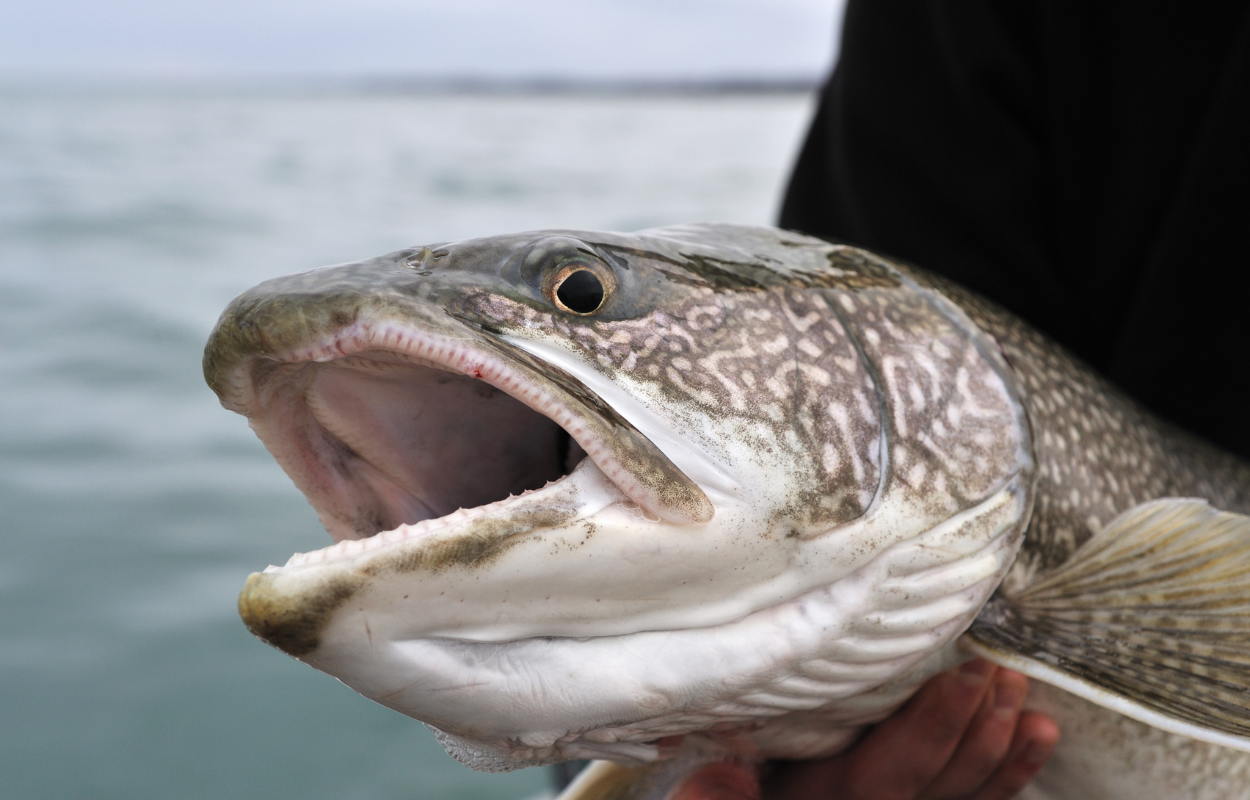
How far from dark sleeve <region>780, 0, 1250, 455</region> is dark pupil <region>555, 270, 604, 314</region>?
6.38 ft

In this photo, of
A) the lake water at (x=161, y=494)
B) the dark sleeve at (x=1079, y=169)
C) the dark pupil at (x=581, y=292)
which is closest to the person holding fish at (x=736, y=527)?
the dark pupil at (x=581, y=292)

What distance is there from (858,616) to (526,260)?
74 centimetres

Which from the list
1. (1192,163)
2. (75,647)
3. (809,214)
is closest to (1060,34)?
(1192,163)

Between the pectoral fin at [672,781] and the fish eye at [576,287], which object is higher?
the fish eye at [576,287]

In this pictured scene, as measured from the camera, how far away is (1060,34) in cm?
269

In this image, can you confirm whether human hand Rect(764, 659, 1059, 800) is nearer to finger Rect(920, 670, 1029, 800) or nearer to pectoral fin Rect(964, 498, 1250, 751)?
finger Rect(920, 670, 1029, 800)

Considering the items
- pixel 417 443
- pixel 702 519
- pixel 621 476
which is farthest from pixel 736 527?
pixel 417 443

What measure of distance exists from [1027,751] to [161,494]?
20.0ft

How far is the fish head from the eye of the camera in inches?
43.9

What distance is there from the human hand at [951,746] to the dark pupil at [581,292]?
1.03 metres

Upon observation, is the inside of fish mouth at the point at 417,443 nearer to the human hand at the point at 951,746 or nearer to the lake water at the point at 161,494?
the human hand at the point at 951,746

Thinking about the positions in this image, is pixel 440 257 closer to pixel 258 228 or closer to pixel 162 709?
pixel 162 709

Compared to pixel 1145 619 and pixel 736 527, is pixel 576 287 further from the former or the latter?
pixel 1145 619

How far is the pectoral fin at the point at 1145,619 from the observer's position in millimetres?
1461
